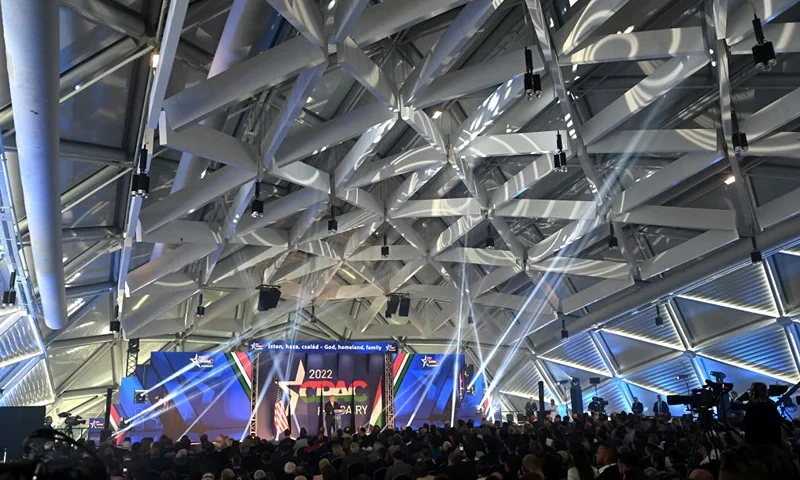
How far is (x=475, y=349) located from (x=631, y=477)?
2856 cm

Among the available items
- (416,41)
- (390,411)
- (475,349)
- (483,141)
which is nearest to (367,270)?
(390,411)

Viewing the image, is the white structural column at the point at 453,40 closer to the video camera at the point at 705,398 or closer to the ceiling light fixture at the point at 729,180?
the video camera at the point at 705,398

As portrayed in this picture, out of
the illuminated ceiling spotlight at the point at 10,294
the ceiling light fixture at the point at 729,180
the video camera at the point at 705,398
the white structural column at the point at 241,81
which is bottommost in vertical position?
the video camera at the point at 705,398

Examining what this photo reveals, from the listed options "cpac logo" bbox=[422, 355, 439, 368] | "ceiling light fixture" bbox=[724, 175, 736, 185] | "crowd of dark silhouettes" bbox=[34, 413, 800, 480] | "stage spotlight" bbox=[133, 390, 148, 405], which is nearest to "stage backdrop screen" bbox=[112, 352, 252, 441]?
"stage spotlight" bbox=[133, 390, 148, 405]

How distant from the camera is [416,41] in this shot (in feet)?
41.6

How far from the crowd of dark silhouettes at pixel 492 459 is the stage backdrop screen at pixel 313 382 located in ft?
33.8

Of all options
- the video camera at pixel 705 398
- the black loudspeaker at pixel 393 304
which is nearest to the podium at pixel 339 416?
the black loudspeaker at pixel 393 304

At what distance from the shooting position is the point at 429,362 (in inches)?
1090

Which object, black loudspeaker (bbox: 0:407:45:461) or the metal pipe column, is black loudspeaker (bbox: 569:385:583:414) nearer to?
black loudspeaker (bbox: 0:407:45:461)

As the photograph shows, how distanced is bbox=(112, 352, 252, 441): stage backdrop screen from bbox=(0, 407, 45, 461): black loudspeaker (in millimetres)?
10629

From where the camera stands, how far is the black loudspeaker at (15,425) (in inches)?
515

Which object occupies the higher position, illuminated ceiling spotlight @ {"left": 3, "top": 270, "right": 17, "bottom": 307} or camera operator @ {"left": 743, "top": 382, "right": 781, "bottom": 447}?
illuminated ceiling spotlight @ {"left": 3, "top": 270, "right": 17, "bottom": 307}

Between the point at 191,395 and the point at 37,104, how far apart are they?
2050cm

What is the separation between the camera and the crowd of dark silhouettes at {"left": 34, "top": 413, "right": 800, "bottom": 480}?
4.72m
